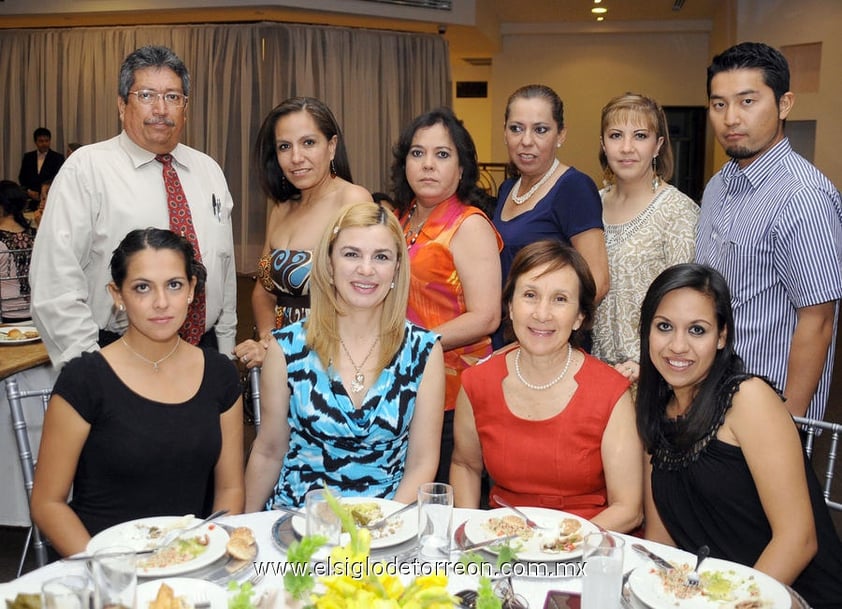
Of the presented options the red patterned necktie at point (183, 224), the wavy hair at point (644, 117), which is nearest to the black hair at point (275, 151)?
the red patterned necktie at point (183, 224)

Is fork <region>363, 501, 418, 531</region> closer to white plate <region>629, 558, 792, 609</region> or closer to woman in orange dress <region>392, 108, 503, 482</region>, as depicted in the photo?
white plate <region>629, 558, 792, 609</region>

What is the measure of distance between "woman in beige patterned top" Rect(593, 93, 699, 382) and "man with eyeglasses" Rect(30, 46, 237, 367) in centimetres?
141

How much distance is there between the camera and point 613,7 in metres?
12.6

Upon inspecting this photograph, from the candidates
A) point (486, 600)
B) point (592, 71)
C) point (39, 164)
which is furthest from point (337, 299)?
point (592, 71)

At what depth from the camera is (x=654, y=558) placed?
1639 millimetres

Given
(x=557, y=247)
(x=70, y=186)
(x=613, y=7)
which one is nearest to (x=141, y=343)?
(x=70, y=186)

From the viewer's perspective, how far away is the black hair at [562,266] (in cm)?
231

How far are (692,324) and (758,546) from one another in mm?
540

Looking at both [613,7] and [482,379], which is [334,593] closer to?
[482,379]

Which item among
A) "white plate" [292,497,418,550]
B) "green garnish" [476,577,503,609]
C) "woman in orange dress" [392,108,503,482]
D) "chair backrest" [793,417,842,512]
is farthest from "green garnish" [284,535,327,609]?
"woman in orange dress" [392,108,503,482]

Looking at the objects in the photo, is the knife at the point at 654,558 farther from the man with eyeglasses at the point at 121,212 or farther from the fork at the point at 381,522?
the man with eyeglasses at the point at 121,212

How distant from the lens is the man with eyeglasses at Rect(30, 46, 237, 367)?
274 centimetres

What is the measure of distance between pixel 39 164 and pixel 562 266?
1035 cm

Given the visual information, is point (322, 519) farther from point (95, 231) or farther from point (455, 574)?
point (95, 231)
